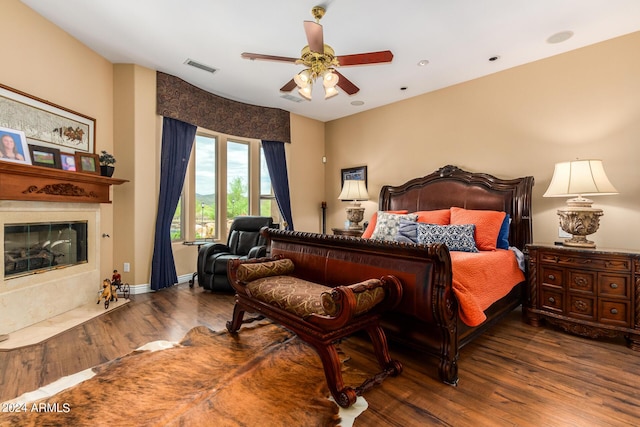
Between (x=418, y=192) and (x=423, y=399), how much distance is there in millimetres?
3128

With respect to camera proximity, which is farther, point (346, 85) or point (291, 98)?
point (291, 98)

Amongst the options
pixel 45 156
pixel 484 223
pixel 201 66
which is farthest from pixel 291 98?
pixel 484 223

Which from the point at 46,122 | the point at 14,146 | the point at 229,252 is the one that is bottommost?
the point at 229,252

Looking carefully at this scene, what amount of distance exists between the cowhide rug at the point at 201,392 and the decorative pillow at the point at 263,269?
57 cm

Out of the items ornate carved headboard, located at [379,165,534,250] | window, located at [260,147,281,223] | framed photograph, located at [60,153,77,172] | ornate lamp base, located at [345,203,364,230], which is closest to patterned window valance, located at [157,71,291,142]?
window, located at [260,147,281,223]

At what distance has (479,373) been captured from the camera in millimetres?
2084

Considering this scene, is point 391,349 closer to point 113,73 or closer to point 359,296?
point 359,296

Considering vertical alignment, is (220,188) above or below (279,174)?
below

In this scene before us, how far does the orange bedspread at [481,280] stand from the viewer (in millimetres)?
2006

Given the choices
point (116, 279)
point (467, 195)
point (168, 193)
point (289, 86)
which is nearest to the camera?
point (289, 86)

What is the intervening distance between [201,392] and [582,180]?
11.9 feet

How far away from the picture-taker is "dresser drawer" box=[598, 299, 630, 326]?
2510 mm

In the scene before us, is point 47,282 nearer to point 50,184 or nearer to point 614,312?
point 50,184

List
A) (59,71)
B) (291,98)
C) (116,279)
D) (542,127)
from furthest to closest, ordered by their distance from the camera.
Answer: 1. (291,98)
2. (116,279)
3. (542,127)
4. (59,71)
